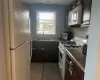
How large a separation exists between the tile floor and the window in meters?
1.46

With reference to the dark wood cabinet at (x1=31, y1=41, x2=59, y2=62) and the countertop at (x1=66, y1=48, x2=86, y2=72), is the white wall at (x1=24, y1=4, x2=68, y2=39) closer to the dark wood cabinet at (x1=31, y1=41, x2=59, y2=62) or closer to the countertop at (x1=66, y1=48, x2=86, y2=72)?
the dark wood cabinet at (x1=31, y1=41, x2=59, y2=62)

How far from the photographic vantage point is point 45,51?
12.6 ft

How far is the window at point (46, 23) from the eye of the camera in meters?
4.29

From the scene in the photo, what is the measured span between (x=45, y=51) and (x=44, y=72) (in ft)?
3.11

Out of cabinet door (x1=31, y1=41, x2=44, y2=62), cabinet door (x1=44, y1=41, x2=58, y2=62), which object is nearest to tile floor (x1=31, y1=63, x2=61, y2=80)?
cabinet door (x1=31, y1=41, x2=44, y2=62)

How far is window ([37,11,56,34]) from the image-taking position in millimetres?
4291

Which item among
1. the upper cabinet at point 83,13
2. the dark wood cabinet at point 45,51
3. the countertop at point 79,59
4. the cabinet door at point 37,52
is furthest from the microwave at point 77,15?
the cabinet door at point 37,52

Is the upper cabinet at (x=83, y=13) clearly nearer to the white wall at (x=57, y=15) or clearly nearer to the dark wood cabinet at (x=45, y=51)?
the dark wood cabinet at (x=45, y=51)

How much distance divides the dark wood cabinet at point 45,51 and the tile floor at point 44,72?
0.93 feet
